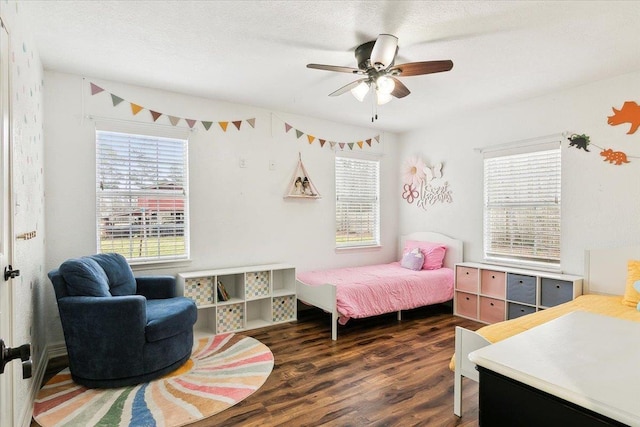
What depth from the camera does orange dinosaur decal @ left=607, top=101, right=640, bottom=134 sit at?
326cm

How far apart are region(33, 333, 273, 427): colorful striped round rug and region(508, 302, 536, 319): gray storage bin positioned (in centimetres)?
271

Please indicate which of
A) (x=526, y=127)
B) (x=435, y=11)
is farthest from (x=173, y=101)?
(x=526, y=127)


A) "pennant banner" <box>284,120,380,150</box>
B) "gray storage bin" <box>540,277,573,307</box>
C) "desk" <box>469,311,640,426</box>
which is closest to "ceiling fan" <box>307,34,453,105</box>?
"pennant banner" <box>284,120,380,150</box>

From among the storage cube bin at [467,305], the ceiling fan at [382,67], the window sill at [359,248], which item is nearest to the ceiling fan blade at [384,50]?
the ceiling fan at [382,67]

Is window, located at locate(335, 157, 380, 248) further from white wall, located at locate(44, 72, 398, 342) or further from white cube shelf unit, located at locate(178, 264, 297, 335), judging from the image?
white cube shelf unit, located at locate(178, 264, 297, 335)

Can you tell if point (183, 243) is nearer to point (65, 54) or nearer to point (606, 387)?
point (65, 54)

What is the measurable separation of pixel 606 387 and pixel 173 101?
405 centimetres

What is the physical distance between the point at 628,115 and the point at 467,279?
7.52 feet

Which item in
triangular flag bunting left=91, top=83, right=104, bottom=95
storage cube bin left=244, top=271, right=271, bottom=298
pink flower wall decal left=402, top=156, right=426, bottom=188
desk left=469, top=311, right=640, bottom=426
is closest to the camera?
desk left=469, top=311, right=640, bottom=426

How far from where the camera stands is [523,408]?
0.98m

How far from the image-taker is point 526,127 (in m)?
4.04

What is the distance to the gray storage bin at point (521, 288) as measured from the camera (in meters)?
3.70

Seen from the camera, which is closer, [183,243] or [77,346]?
[77,346]

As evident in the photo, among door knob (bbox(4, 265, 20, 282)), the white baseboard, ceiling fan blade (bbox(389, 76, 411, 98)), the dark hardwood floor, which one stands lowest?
the dark hardwood floor
